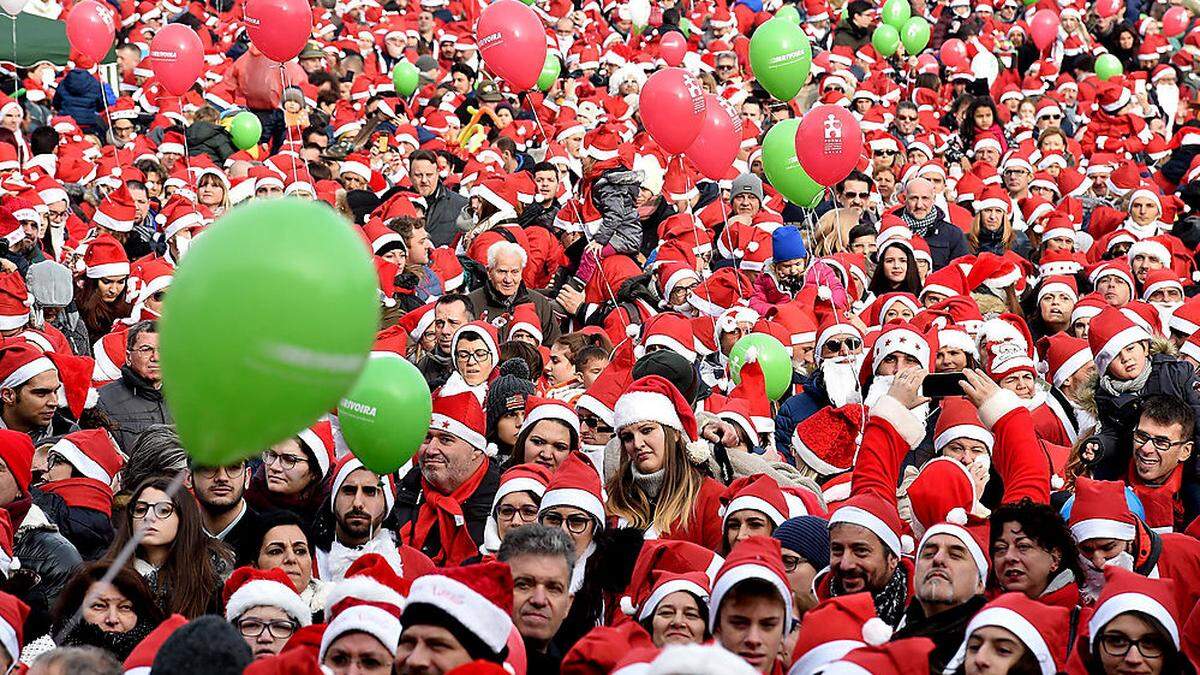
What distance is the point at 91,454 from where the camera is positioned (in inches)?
265

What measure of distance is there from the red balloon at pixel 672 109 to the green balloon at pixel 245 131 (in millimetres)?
5290

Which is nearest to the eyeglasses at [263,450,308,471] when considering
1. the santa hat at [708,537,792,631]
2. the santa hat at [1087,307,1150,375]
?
the santa hat at [708,537,792,631]

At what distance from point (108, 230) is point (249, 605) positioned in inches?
261

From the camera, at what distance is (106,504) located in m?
Answer: 6.40

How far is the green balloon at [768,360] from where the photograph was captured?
7973 millimetres

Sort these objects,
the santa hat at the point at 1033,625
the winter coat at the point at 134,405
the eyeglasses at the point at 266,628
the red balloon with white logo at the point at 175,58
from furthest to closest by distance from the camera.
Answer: the red balloon with white logo at the point at 175,58
the winter coat at the point at 134,405
the eyeglasses at the point at 266,628
the santa hat at the point at 1033,625

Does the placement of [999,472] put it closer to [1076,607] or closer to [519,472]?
[1076,607]

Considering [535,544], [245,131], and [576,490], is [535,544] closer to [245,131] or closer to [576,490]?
[576,490]

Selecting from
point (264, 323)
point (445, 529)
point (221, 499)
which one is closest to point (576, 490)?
point (445, 529)

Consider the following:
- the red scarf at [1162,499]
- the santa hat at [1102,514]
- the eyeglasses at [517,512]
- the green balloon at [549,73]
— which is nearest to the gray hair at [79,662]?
the eyeglasses at [517,512]

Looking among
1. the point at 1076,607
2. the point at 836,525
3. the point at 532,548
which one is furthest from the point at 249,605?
the point at 1076,607

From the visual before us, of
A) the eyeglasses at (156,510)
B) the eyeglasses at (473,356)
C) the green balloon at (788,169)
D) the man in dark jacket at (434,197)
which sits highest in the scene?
the eyeglasses at (156,510)

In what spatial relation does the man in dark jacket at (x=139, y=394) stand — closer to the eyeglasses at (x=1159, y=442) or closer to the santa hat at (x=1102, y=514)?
the santa hat at (x=1102, y=514)

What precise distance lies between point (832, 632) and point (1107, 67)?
587 inches
